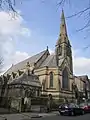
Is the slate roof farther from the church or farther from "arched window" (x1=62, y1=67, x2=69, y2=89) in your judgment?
"arched window" (x1=62, y1=67, x2=69, y2=89)

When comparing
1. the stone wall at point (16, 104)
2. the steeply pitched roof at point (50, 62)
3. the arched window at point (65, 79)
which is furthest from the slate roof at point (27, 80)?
the stone wall at point (16, 104)

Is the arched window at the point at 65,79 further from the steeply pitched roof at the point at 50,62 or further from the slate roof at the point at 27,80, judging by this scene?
the slate roof at the point at 27,80

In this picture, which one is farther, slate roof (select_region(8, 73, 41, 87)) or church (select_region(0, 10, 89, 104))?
church (select_region(0, 10, 89, 104))

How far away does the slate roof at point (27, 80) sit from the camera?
144 ft

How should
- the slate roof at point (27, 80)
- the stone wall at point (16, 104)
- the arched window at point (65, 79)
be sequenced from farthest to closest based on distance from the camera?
1. the arched window at point (65, 79)
2. the slate roof at point (27, 80)
3. the stone wall at point (16, 104)

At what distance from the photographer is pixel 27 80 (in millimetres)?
45281

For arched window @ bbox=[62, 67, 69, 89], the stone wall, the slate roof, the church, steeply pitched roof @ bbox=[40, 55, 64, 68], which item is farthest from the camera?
steeply pitched roof @ bbox=[40, 55, 64, 68]

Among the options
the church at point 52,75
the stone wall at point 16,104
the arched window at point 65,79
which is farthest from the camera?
the arched window at point 65,79

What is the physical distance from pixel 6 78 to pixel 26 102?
22753 millimetres

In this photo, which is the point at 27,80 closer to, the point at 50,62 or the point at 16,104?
the point at 50,62

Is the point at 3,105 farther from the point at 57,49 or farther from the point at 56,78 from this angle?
the point at 57,49

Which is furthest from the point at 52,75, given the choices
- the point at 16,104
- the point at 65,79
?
the point at 16,104

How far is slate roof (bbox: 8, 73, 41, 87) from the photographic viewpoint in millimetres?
43778

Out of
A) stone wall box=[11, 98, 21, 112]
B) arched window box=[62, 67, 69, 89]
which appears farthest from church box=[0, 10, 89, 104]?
stone wall box=[11, 98, 21, 112]
